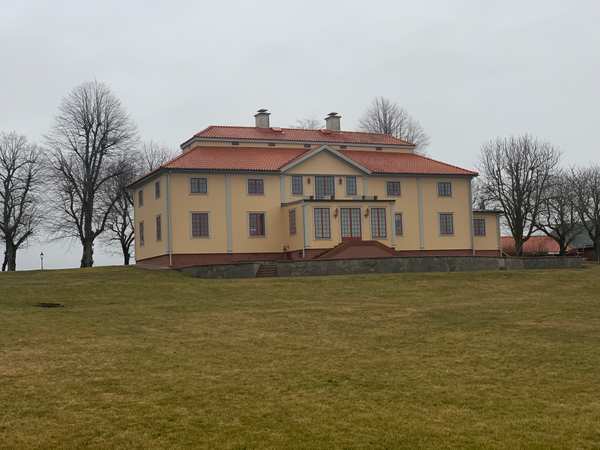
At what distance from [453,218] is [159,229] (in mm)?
19585

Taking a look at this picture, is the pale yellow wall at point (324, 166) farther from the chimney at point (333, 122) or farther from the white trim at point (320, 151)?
the chimney at point (333, 122)

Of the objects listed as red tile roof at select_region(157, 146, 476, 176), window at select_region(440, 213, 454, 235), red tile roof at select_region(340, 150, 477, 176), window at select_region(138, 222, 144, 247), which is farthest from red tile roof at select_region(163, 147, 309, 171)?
window at select_region(440, 213, 454, 235)

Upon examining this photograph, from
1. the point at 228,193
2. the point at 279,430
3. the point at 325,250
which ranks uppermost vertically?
the point at 228,193

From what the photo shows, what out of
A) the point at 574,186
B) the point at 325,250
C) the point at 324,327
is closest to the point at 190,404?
the point at 324,327

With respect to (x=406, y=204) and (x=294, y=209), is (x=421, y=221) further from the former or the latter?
(x=294, y=209)

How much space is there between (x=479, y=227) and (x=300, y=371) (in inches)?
1574

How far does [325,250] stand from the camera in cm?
4566

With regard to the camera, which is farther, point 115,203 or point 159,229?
point 115,203

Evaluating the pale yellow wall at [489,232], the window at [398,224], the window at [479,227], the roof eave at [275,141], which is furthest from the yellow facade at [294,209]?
the roof eave at [275,141]

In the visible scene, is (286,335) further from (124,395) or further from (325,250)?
(325,250)

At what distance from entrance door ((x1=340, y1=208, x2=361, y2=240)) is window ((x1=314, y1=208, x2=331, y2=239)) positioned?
1.01 m

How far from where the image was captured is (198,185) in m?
45.9

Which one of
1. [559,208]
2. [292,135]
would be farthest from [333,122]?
[559,208]

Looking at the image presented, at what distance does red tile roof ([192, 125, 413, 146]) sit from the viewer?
50438 mm
